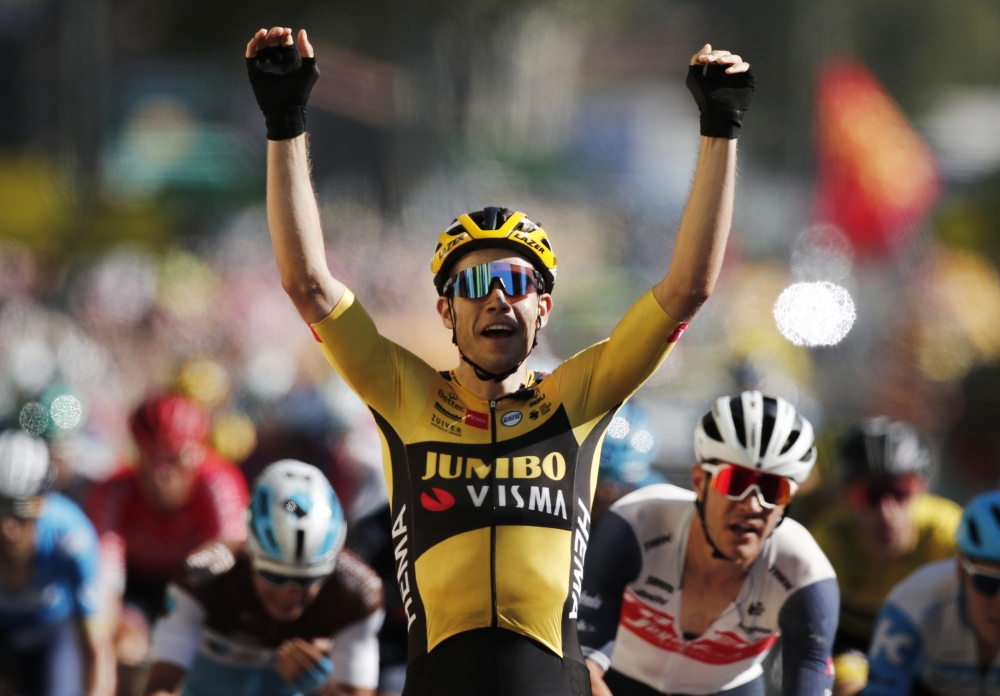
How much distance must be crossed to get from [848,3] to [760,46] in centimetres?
298

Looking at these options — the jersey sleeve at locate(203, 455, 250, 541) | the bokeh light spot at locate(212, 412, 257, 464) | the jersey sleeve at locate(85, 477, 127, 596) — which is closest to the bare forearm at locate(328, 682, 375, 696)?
the jersey sleeve at locate(85, 477, 127, 596)

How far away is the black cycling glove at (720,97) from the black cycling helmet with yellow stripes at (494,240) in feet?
2.06

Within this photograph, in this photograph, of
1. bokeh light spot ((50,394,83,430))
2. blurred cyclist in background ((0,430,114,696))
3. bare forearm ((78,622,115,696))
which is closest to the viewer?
bare forearm ((78,622,115,696))

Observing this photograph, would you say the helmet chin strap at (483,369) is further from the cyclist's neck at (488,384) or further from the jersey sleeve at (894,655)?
the jersey sleeve at (894,655)

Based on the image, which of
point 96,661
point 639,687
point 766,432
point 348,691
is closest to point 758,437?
point 766,432

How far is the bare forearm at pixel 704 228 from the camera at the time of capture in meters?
3.70

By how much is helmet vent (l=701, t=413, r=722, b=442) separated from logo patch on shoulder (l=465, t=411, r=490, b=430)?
4.91ft

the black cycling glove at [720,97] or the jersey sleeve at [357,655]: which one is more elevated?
the black cycling glove at [720,97]

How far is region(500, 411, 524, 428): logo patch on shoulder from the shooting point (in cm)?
385

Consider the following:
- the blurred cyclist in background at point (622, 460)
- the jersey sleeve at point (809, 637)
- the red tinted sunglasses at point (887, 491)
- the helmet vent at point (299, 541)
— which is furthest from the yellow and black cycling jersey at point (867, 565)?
the helmet vent at point (299, 541)

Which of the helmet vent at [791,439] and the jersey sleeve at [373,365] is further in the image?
the helmet vent at [791,439]

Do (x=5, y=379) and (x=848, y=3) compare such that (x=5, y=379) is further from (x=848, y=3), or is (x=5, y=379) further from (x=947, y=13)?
(x=947, y=13)

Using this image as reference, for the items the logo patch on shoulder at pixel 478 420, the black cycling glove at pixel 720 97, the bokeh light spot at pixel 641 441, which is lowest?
the bokeh light spot at pixel 641 441

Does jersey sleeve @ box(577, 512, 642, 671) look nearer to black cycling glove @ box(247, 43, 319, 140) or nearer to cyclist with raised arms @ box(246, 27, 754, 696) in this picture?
cyclist with raised arms @ box(246, 27, 754, 696)
